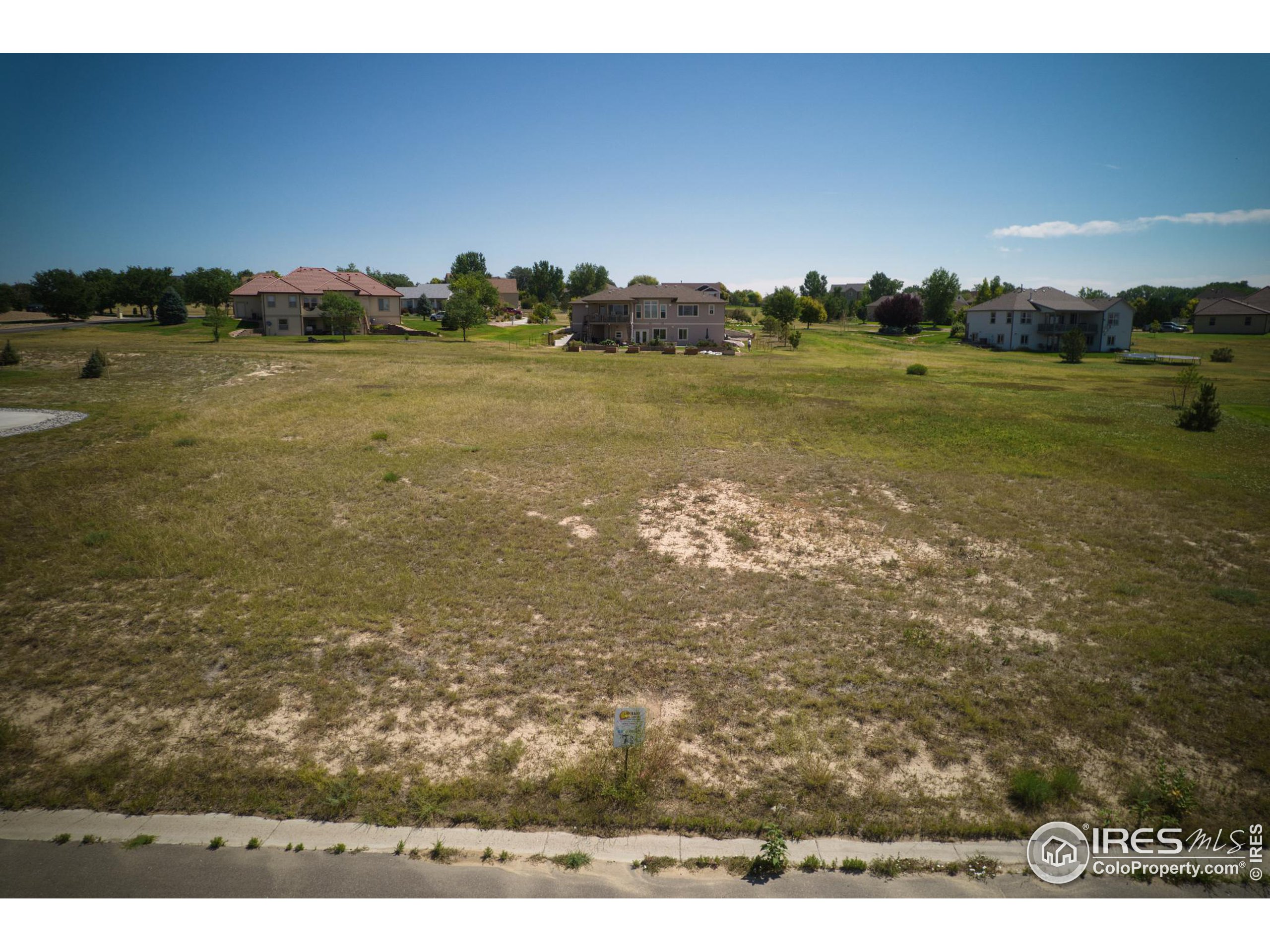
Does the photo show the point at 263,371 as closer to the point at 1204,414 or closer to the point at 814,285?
the point at 1204,414

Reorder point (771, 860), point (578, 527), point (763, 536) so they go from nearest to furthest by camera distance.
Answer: point (771, 860), point (763, 536), point (578, 527)

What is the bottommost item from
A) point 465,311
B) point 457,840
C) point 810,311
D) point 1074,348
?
point 457,840

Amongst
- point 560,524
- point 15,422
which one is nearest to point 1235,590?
point 560,524

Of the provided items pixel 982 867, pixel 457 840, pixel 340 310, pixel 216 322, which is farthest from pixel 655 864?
pixel 340 310

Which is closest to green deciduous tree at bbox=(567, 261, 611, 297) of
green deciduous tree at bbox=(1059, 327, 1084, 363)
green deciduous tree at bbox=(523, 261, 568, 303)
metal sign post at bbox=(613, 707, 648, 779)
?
green deciduous tree at bbox=(523, 261, 568, 303)

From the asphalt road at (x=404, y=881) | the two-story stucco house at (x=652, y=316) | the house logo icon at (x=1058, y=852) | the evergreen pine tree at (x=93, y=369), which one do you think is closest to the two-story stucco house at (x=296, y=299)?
Answer: the two-story stucco house at (x=652, y=316)

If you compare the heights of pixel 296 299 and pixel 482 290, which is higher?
pixel 482 290

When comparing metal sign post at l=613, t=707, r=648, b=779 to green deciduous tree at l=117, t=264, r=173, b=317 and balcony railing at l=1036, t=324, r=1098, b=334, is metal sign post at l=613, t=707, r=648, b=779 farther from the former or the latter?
green deciduous tree at l=117, t=264, r=173, b=317
